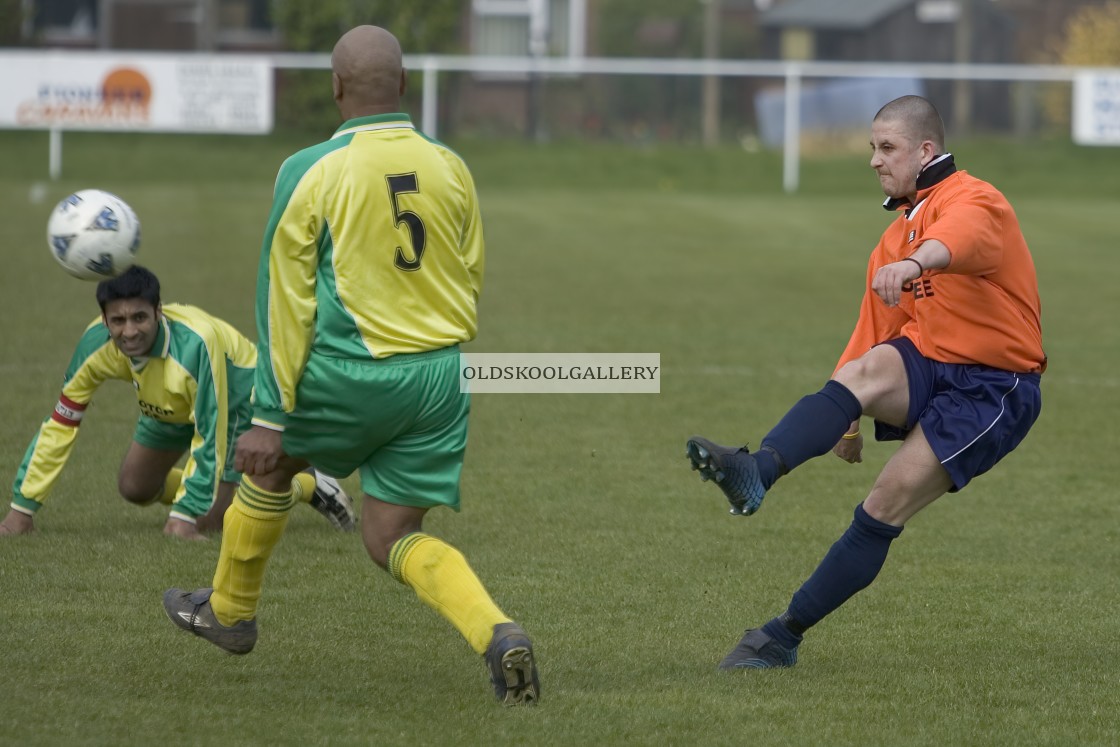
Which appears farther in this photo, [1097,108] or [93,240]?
[1097,108]

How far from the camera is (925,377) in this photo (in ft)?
15.4

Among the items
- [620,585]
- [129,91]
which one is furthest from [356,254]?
[129,91]

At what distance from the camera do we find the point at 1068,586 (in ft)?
19.6

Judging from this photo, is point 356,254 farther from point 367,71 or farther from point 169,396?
point 169,396

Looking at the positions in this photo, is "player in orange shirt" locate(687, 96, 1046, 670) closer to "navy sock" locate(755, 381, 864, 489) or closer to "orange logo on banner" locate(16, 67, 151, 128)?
"navy sock" locate(755, 381, 864, 489)

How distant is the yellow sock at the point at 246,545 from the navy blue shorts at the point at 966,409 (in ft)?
6.25

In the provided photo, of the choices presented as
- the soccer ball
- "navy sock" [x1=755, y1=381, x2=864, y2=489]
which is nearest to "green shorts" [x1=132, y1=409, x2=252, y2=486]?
the soccer ball

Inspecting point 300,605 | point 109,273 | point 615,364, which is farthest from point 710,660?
point 615,364

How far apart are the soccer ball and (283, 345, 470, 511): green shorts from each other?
1705 mm

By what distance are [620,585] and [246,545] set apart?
183 cm

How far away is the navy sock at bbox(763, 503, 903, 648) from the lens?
15.5 ft

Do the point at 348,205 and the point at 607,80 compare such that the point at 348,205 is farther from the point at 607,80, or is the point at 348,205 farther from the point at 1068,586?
the point at 607,80

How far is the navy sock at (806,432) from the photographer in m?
4.45

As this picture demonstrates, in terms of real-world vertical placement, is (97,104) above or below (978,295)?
above
